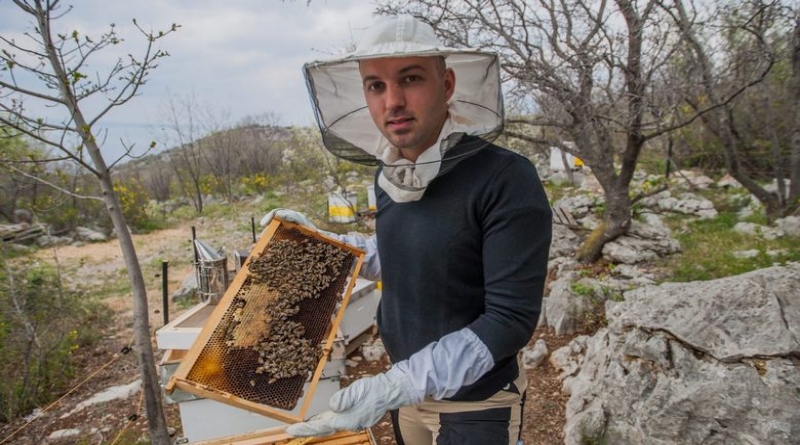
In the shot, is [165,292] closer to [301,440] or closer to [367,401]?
[301,440]

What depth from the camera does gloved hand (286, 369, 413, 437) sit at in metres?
1.37

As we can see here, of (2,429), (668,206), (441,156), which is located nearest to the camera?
(441,156)

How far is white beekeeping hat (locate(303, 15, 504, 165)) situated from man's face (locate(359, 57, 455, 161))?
60 millimetres

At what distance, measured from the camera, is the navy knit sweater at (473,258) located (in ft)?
4.33

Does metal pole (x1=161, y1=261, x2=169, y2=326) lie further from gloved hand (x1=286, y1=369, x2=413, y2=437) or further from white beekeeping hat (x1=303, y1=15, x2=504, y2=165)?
gloved hand (x1=286, y1=369, x2=413, y2=437)

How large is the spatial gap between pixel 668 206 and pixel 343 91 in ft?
30.6

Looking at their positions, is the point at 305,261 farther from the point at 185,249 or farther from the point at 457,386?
the point at 185,249

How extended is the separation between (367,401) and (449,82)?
1.10m

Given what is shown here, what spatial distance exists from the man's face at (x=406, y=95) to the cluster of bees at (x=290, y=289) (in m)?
0.78

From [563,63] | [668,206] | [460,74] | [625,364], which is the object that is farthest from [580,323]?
[668,206]

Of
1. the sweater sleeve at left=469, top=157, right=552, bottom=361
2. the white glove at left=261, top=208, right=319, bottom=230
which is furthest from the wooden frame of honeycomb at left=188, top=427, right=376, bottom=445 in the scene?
the sweater sleeve at left=469, top=157, right=552, bottom=361

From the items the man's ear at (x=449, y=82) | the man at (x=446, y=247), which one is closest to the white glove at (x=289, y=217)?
the man at (x=446, y=247)

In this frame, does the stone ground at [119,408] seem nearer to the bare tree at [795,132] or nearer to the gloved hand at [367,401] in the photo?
the gloved hand at [367,401]

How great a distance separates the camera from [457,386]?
1312mm
